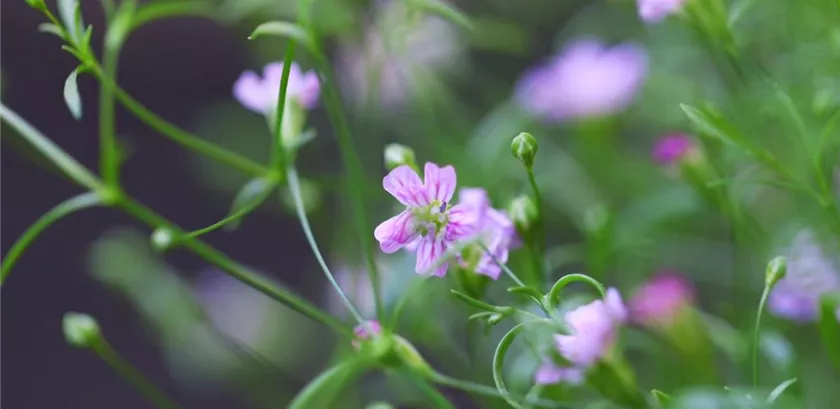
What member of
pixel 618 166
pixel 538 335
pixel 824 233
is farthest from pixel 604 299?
pixel 618 166

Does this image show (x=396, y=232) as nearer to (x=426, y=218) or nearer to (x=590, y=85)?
(x=426, y=218)

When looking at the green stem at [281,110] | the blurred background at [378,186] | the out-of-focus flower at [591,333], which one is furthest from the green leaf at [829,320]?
the green stem at [281,110]

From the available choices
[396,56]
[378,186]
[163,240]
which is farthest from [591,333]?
[396,56]

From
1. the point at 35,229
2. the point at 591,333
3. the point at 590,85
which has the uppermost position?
the point at 590,85

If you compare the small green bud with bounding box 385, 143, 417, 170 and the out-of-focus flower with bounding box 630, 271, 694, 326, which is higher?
the small green bud with bounding box 385, 143, 417, 170

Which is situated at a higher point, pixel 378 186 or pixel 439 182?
pixel 378 186

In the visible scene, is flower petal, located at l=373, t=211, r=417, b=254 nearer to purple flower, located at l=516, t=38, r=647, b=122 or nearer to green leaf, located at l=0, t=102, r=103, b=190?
green leaf, located at l=0, t=102, r=103, b=190

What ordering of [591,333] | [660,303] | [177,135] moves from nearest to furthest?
1. [591,333]
2. [177,135]
3. [660,303]

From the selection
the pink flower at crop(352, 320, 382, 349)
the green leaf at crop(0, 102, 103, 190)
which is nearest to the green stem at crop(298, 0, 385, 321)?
the pink flower at crop(352, 320, 382, 349)
